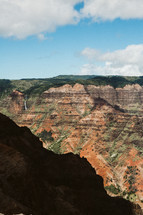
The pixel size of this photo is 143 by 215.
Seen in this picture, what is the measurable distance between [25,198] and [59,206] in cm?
1101

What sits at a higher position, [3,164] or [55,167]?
[3,164]

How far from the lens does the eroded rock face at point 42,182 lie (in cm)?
4697

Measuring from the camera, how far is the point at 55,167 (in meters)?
69.1

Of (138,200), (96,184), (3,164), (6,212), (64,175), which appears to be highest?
(3,164)

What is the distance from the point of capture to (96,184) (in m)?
76.2

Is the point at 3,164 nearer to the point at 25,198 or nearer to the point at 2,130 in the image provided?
the point at 25,198

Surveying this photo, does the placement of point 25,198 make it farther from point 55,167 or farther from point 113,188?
point 113,188

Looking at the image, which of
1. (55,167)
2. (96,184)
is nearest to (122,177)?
(96,184)

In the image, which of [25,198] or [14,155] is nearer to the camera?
[25,198]

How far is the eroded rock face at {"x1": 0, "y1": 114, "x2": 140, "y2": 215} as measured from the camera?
1849 inches

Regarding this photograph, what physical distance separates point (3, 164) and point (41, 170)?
18118 mm

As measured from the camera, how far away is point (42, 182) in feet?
188

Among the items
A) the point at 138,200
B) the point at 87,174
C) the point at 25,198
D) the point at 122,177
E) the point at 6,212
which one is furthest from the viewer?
the point at 122,177

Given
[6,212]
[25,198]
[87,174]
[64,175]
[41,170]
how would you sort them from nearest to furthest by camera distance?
[6,212], [25,198], [41,170], [64,175], [87,174]
